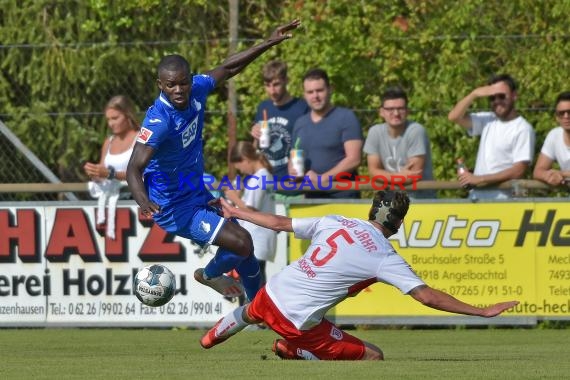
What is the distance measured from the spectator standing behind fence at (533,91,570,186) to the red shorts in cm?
430

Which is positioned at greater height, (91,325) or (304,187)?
(304,187)

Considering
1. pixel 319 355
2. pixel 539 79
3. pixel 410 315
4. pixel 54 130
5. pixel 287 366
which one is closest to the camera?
pixel 287 366

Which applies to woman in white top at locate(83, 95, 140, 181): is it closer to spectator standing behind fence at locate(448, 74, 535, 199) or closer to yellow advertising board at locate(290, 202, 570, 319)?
yellow advertising board at locate(290, 202, 570, 319)

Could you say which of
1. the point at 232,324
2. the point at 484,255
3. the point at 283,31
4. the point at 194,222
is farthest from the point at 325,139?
the point at 232,324

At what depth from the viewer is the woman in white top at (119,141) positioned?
13797 millimetres

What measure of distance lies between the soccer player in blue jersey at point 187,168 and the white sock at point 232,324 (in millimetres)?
906

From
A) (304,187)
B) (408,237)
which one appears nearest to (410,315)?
(408,237)

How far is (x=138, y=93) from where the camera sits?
16.6 m

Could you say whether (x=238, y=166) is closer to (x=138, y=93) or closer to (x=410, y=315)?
(x=410, y=315)

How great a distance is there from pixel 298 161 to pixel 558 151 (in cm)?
275

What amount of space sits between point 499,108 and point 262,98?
3.42 metres

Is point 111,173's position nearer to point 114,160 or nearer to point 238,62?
point 114,160

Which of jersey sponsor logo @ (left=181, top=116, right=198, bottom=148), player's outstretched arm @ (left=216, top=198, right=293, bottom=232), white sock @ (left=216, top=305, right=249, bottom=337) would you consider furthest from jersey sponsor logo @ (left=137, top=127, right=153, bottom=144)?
white sock @ (left=216, top=305, right=249, bottom=337)

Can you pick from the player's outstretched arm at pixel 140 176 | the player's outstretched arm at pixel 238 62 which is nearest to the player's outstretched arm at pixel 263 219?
the player's outstretched arm at pixel 140 176
